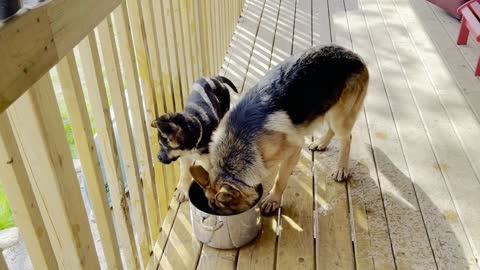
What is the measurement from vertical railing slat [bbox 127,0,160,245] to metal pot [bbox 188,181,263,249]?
25 cm

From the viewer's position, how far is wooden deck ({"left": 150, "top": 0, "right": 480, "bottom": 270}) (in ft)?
8.73

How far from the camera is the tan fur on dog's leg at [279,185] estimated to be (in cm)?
280

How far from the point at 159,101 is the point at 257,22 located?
3.10 metres

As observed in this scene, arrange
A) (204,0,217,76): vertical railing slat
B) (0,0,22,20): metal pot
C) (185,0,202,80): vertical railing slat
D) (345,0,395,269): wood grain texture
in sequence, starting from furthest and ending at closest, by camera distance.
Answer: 1. (204,0,217,76): vertical railing slat
2. (185,0,202,80): vertical railing slat
3. (345,0,395,269): wood grain texture
4. (0,0,22,20): metal pot

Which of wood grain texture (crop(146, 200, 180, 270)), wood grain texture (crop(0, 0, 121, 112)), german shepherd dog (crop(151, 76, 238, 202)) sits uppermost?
wood grain texture (crop(0, 0, 121, 112))

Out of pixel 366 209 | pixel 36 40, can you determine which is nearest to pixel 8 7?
pixel 36 40

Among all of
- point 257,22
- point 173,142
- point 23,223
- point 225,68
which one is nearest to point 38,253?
point 23,223

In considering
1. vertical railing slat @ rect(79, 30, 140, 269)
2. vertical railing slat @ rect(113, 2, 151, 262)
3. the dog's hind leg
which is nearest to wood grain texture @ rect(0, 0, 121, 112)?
vertical railing slat @ rect(79, 30, 140, 269)

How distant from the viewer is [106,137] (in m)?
2.00

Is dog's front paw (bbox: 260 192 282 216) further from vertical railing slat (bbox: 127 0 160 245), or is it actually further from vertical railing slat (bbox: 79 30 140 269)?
vertical railing slat (bbox: 79 30 140 269)

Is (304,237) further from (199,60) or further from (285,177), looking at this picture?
(199,60)

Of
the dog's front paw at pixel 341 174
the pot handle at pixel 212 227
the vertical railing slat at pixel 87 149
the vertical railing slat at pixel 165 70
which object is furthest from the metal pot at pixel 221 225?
the dog's front paw at pixel 341 174

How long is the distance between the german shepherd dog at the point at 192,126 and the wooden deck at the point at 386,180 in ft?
1.69

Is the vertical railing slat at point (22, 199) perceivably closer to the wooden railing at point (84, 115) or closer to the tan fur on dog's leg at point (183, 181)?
the wooden railing at point (84, 115)
